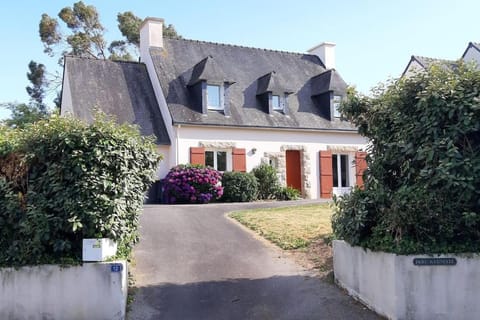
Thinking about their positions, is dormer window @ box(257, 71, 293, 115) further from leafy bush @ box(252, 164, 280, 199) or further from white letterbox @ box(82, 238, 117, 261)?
white letterbox @ box(82, 238, 117, 261)

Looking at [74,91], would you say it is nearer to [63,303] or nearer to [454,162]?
[63,303]

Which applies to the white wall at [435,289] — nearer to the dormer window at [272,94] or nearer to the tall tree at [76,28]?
the dormer window at [272,94]

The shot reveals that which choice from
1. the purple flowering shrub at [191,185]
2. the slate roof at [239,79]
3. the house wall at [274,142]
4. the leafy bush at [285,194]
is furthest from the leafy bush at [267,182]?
the purple flowering shrub at [191,185]

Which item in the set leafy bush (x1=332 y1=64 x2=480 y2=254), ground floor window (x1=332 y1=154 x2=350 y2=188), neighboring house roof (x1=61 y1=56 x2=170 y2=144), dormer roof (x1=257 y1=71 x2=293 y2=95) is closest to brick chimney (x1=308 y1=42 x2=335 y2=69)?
dormer roof (x1=257 y1=71 x2=293 y2=95)

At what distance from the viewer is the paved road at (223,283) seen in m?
5.65

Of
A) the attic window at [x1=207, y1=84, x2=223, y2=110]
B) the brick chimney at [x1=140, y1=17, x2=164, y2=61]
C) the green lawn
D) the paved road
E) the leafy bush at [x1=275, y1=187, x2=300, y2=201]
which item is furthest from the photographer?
the brick chimney at [x1=140, y1=17, x2=164, y2=61]

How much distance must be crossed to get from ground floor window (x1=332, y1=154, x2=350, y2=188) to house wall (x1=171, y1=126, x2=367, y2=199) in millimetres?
265

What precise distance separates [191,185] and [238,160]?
8.88 feet

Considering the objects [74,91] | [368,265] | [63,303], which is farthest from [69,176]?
[74,91]

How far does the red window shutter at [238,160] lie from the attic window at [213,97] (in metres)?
1.89

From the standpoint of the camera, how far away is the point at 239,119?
1789cm

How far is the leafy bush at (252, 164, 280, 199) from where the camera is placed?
680 inches

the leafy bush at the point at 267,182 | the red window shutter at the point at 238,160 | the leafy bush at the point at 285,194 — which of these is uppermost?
the red window shutter at the point at 238,160

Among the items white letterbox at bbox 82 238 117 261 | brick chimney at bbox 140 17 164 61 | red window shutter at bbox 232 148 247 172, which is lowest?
white letterbox at bbox 82 238 117 261
